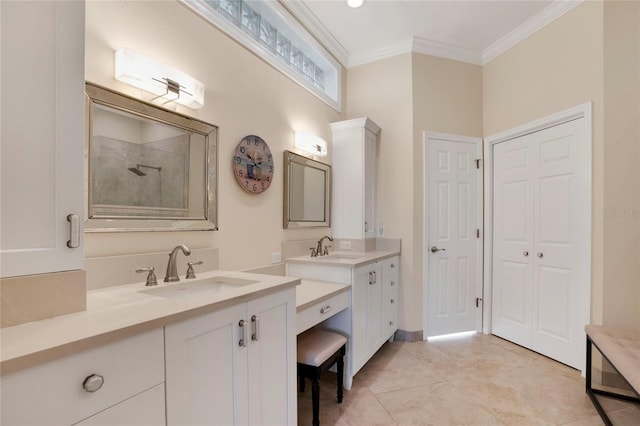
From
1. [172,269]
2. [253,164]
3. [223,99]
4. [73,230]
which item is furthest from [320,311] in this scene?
[223,99]

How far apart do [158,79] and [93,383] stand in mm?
1314

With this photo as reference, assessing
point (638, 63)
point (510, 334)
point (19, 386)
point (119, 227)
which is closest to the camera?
point (19, 386)

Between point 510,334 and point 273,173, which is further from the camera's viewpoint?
point 510,334

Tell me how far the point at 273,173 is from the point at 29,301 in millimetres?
1614

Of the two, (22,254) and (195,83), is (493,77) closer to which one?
(195,83)

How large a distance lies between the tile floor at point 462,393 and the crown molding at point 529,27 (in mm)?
2965

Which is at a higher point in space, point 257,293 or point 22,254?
point 22,254

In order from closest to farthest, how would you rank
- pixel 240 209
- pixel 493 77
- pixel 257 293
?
1. pixel 257 293
2. pixel 240 209
3. pixel 493 77

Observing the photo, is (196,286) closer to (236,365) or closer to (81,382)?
(236,365)

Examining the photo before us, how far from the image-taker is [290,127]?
8.30 feet

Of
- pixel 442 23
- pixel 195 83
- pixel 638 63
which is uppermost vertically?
pixel 442 23

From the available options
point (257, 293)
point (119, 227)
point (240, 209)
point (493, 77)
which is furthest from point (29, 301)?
point (493, 77)

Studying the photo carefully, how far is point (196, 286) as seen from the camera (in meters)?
1.53

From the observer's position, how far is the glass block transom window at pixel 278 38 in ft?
6.38
